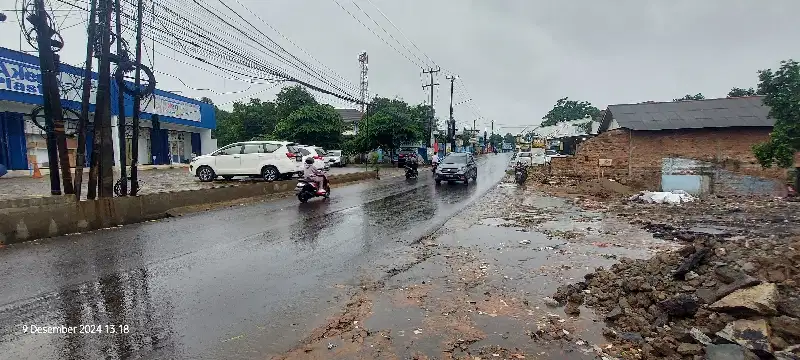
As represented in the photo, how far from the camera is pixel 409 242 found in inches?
315

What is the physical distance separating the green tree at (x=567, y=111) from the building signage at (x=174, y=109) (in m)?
69.7

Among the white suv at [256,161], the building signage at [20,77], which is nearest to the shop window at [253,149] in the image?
the white suv at [256,161]

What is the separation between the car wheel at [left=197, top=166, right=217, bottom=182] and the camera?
18438 millimetres

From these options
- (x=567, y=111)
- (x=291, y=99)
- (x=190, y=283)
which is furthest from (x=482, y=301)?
(x=567, y=111)

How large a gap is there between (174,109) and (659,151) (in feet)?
88.4

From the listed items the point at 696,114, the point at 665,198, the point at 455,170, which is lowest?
the point at 665,198

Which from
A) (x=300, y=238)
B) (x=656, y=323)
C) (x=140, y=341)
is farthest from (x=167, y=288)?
(x=656, y=323)

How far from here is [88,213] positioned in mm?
9367

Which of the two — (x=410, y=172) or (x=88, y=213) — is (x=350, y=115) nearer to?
(x=410, y=172)

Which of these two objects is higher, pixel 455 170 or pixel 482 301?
pixel 455 170

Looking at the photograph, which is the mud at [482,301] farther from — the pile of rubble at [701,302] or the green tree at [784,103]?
the green tree at [784,103]

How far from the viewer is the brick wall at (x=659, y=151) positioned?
53.9ft

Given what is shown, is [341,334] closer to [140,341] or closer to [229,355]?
[229,355]

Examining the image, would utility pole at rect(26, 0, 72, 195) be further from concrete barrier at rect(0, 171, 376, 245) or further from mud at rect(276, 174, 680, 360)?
mud at rect(276, 174, 680, 360)
